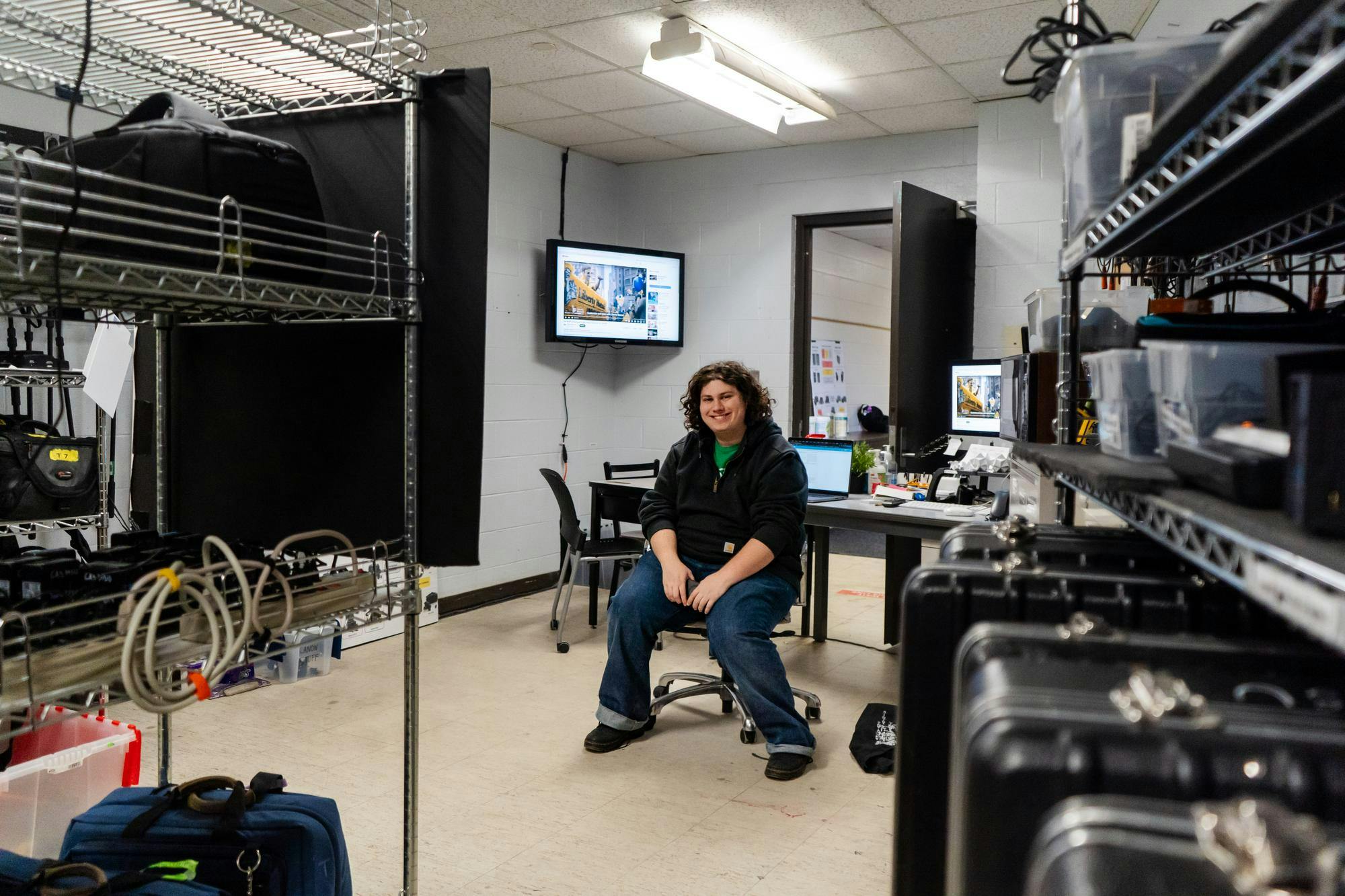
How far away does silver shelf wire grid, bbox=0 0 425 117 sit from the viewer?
4.98 ft

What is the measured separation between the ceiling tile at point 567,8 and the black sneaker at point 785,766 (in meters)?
2.80

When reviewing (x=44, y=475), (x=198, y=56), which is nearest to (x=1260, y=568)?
(x=198, y=56)

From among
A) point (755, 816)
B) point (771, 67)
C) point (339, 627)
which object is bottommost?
point (755, 816)

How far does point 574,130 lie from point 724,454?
117 inches

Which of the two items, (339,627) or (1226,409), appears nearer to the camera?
(1226,409)

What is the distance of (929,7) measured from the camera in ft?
12.1

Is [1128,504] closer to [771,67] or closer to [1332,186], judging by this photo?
[1332,186]

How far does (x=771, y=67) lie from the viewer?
14.8 ft

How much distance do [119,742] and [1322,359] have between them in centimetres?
246

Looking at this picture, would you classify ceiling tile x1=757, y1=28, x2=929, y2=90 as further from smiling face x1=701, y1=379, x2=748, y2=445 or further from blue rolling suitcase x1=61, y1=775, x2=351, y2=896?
blue rolling suitcase x1=61, y1=775, x2=351, y2=896

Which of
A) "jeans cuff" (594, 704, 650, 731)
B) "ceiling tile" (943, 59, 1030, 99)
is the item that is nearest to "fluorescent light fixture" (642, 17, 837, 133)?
"ceiling tile" (943, 59, 1030, 99)

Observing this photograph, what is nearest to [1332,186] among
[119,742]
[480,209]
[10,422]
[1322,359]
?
[1322,359]

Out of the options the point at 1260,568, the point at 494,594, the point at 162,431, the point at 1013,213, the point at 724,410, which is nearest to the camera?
the point at 1260,568

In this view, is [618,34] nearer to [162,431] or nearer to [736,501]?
[736,501]
